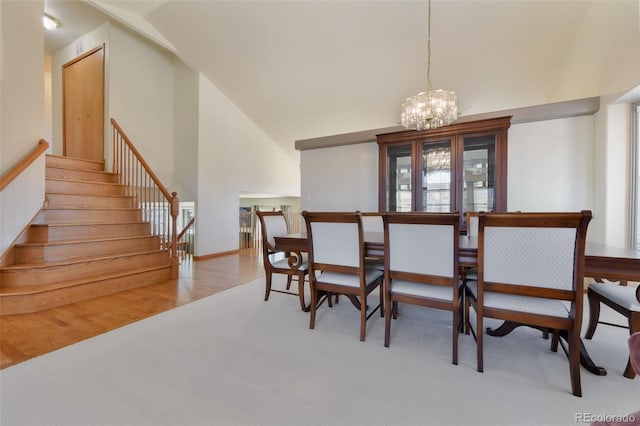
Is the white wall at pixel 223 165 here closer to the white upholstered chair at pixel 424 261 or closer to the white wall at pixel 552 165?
the white upholstered chair at pixel 424 261

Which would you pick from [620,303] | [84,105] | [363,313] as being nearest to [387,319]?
[363,313]

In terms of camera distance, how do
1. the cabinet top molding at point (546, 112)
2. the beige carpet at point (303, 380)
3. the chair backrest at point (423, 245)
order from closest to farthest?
the beige carpet at point (303, 380), the chair backrest at point (423, 245), the cabinet top molding at point (546, 112)

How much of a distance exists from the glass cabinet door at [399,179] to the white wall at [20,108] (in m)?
4.27

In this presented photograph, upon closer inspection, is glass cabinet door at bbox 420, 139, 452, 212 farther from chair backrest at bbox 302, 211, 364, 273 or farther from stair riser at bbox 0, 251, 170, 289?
stair riser at bbox 0, 251, 170, 289

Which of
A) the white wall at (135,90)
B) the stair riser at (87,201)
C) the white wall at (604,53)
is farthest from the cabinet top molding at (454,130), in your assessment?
the white wall at (135,90)

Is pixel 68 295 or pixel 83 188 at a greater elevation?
pixel 83 188

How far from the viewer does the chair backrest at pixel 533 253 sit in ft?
4.34

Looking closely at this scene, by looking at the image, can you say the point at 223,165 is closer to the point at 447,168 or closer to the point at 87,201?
the point at 87,201

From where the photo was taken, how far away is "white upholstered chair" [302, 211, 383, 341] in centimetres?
187

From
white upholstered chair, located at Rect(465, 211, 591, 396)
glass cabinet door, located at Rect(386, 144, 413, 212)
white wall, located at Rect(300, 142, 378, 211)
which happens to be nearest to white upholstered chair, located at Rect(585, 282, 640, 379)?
white upholstered chair, located at Rect(465, 211, 591, 396)

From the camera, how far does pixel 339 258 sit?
197 centimetres

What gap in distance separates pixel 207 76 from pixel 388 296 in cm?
525

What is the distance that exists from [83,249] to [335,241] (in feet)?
9.77

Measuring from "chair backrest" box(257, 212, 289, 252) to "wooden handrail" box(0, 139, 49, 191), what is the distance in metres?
2.39
